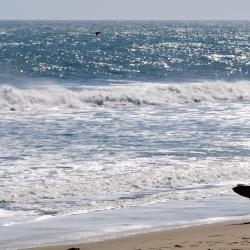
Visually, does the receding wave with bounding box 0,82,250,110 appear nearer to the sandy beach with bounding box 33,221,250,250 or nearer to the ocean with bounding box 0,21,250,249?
the ocean with bounding box 0,21,250,249

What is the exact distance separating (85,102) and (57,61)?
71.9 ft

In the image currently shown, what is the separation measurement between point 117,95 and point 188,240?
21.4m

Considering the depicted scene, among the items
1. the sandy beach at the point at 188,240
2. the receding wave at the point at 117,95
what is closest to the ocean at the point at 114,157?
the receding wave at the point at 117,95

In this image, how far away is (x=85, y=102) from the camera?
2838 centimetres

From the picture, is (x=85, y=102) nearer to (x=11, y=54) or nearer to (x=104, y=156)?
(x=104, y=156)

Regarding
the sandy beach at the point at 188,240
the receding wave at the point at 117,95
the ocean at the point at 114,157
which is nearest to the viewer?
the sandy beach at the point at 188,240

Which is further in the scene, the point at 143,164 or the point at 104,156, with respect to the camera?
the point at 104,156

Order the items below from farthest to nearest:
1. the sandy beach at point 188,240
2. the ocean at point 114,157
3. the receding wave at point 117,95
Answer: the receding wave at point 117,95 < the ocean at point 114,157 < the sandy beach at point 188,240

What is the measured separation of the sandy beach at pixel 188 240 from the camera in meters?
8.51

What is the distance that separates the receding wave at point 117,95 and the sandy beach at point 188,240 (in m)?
16.7

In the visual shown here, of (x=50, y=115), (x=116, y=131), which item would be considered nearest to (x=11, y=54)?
(x=50, y=115)

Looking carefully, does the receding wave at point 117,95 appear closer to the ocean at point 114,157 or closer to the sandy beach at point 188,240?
the ocean at point 114,157

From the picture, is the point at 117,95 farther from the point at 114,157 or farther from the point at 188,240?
the point at 188,240

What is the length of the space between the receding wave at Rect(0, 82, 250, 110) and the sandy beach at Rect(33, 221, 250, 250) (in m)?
16.7
